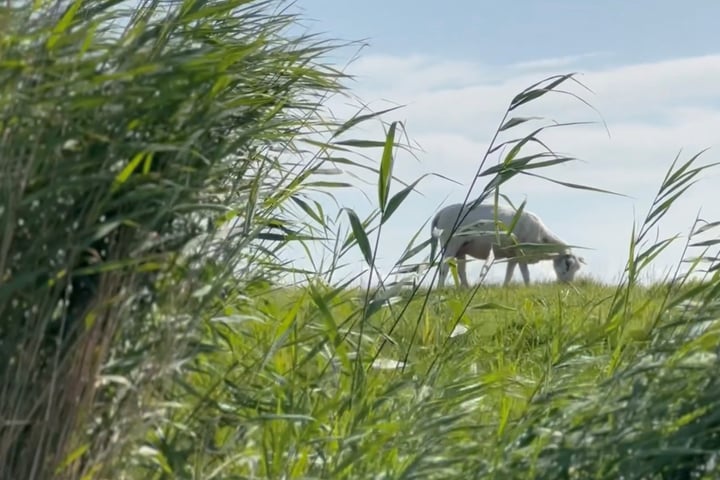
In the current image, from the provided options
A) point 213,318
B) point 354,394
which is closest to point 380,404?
point 354,394

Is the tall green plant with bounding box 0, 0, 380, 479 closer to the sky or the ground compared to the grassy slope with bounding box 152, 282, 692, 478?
closer to the sky

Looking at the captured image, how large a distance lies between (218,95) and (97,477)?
112 cm

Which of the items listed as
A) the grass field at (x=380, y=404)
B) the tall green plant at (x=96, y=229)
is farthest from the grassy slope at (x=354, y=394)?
the tall green plant at (x=96, y=229)

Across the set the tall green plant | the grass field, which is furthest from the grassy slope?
the tall green plant

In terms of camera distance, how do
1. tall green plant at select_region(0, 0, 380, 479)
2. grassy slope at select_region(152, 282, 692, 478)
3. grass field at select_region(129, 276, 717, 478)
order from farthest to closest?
grassy slope at select_region(152, 282, 692, 478)
grass field at select_region(129, 276, 717, 478)
tall green plant at select_region(0, 0, 380, 479)

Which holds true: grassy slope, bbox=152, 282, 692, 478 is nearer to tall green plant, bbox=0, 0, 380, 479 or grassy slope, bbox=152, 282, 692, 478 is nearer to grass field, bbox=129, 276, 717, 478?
grass field, bbox=129, 276, 717, 478

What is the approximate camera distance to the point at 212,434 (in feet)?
12.6

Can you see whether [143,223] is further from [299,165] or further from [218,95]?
[299,165]

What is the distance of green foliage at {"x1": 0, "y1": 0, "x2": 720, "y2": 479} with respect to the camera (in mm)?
3344

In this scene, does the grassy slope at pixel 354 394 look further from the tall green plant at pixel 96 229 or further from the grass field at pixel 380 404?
the tall green plant at pixel 96 229

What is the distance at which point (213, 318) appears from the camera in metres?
3.78

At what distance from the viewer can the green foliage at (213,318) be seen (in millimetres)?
3344

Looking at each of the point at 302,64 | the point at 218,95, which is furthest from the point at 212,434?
the point at 302,64

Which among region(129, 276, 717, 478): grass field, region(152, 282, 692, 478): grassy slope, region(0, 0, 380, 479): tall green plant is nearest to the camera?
region(0, 0, 380, 479): tall green plant
